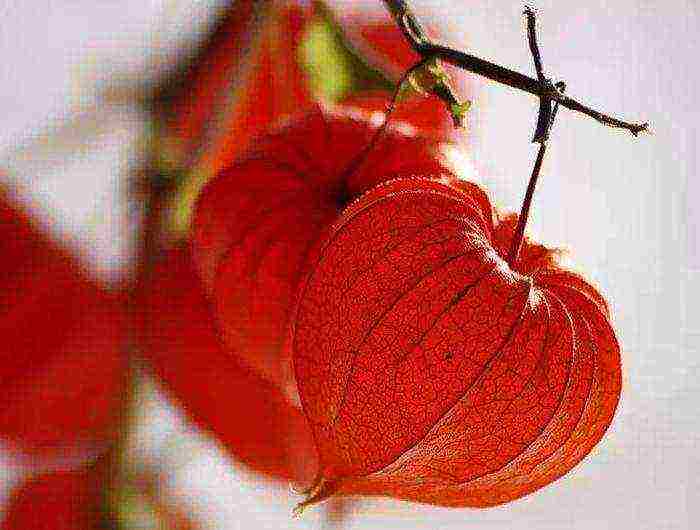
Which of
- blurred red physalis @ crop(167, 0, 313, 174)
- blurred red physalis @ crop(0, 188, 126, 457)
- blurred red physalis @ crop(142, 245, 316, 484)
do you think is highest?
blurred red physalis @ crop(167, 0, 313, 174)

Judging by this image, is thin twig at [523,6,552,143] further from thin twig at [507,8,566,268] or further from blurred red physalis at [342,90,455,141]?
blurred red physalis at [342,90,455,141]

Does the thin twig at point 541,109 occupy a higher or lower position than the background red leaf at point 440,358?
higher

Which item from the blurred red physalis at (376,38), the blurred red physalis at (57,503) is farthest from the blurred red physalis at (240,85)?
the blurred red physalis at (57,503)

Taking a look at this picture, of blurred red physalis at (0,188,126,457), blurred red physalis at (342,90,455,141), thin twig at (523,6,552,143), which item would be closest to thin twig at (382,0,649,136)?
thin twig at (523,6,552,143)

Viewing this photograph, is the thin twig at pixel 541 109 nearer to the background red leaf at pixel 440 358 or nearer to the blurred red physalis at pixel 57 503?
the background red leaf at pixel 440 358

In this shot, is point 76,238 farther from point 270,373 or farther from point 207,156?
point 270,373
